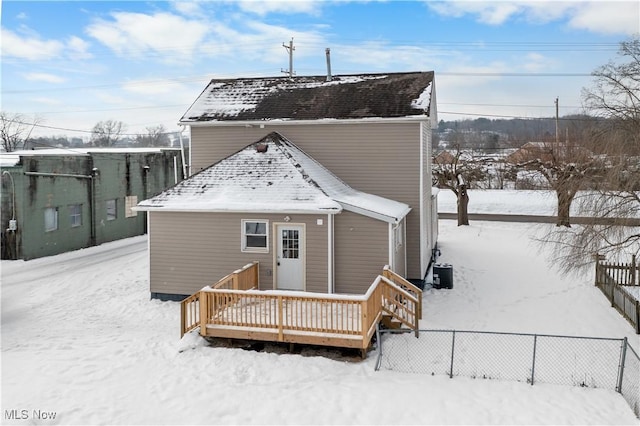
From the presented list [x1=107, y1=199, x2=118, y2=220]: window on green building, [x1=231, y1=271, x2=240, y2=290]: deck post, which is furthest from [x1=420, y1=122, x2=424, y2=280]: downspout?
[x1=107, y1=199, x2=118, y2=220]: window on green building

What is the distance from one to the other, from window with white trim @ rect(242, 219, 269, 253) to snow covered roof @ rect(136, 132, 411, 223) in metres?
0.56

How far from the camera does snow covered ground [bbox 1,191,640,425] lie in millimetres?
8312

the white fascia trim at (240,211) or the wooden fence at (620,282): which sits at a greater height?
the white fascia trim at (240,211)

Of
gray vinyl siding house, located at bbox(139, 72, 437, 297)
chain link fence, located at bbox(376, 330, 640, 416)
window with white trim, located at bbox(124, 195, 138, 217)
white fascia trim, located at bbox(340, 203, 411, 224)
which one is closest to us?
chain link fence, located at bbox(376, 330, 640, 416)

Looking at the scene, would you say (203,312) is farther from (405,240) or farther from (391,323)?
(405,240)

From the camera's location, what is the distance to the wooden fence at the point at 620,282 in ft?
44.9

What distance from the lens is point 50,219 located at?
2236 centimetres

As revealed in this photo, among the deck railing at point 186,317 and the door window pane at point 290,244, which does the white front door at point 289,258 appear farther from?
the deck railing at point 186,317

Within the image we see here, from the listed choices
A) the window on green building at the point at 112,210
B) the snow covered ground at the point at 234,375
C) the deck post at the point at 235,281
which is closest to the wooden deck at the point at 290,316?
the snow covered ground at the point at 234,375

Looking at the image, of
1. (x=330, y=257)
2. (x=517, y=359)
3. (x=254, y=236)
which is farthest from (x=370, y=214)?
(x=517, y=359)

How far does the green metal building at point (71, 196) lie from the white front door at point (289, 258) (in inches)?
492

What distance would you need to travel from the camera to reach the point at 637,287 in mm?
16422

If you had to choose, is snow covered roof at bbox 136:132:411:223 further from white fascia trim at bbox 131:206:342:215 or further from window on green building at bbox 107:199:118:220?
window on green building at bbox 107:199:118:220

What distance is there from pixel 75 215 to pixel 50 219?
5.05 feet
